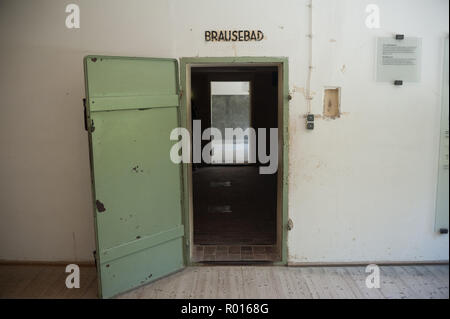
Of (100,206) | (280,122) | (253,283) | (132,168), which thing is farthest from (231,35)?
(253,283)

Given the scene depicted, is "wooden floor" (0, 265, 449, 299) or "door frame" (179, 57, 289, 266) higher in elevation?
"door frame" (179, 57, 289, 266)

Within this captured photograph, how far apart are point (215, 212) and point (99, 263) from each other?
282cm

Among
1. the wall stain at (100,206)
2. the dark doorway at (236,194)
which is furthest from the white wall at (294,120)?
the dark doorway at (236,194)

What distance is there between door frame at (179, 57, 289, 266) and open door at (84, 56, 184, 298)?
0.35 feet

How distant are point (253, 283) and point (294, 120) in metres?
1.72

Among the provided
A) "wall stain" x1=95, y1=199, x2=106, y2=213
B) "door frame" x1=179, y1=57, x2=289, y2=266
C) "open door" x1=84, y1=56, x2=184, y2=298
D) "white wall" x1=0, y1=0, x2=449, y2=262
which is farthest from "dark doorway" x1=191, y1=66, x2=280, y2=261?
"wall stain" x1=95, y1=199, x2=106, y2=213

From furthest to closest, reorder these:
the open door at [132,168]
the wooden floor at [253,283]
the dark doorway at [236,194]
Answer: the dark doorway at [236,194]
the wooden floor at [253,283]
the open door at [132,168]

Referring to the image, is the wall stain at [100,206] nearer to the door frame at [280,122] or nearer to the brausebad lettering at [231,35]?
the door frame at [280,122]

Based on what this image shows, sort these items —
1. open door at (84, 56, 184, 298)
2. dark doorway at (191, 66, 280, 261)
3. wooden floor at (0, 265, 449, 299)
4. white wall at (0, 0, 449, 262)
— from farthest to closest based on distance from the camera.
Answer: dark doorway at (191, 66, 280, 261) → white wall at (0, 0, 449, 262) → wooden floor at (0, 265, 449, 299) → open door at (84, 56, 184, 298)

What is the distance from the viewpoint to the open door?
11.4 ft

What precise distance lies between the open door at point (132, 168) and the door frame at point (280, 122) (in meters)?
0.11

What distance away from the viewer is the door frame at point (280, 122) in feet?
13.1

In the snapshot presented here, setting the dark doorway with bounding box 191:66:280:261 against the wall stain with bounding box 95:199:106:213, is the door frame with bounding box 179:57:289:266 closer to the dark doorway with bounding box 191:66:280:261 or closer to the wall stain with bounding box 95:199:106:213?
Answer: the dark doorway with bounding box 191:66:280:261
